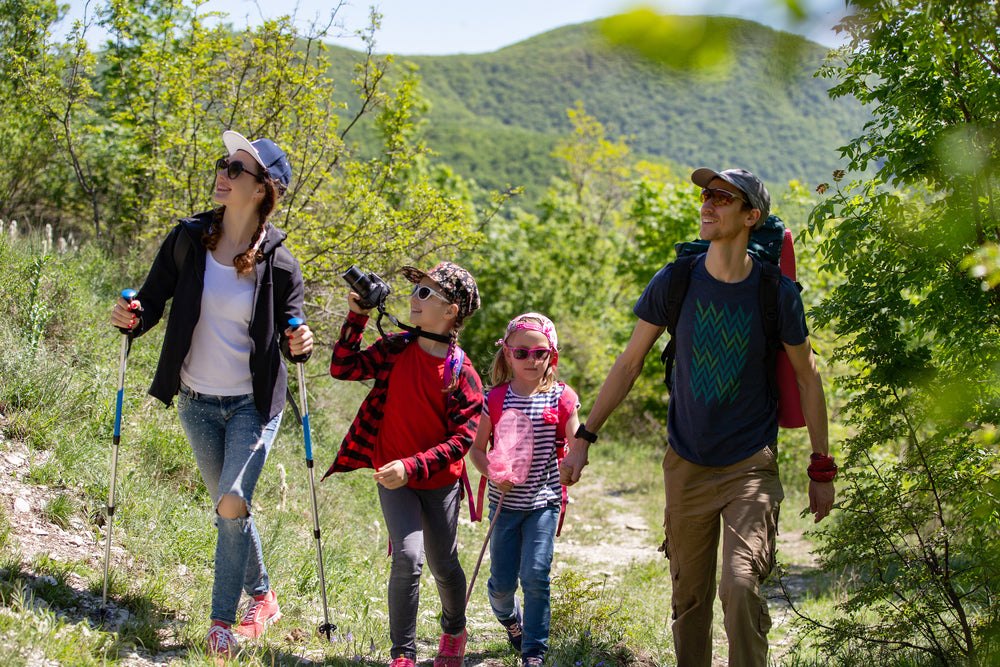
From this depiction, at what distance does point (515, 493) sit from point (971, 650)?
2.25 meters

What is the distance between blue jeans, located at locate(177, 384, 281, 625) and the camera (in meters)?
3.60

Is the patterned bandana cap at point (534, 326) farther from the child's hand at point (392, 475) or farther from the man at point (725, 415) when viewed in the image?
the child's hand at point (392, 475)

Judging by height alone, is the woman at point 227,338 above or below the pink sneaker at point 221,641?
above

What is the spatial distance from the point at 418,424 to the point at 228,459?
85cm

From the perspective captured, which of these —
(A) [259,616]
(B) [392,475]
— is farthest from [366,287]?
(A) [259,616]

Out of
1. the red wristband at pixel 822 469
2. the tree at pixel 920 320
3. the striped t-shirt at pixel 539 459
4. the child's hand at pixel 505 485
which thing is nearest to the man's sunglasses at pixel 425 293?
the striped t-shirt at pixel 539 459

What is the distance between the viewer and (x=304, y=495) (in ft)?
22.3

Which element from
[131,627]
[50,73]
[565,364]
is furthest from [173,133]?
[565,364]

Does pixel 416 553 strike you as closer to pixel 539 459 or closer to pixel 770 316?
pixel 539 459

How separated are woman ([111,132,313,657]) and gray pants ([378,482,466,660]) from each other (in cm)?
67

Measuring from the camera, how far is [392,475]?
3.41m

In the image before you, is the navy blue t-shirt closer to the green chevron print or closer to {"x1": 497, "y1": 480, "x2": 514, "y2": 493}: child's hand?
the green chevron print

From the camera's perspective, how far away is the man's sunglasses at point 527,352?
4.21m

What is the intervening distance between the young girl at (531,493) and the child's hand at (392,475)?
715mm
